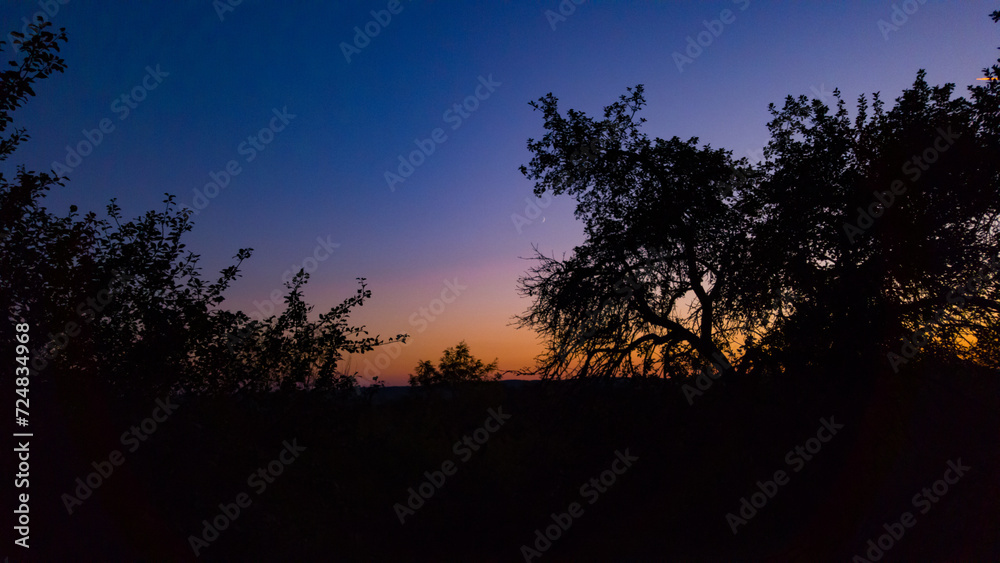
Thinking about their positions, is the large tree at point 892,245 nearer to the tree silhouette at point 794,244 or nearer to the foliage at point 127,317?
the tree silhouette at point 794,244

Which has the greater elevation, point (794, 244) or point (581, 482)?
point (794, 244)

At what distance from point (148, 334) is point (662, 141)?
12.3 meters

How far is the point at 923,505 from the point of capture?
1062cm

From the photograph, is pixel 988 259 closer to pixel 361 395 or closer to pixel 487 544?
pixel 487 544

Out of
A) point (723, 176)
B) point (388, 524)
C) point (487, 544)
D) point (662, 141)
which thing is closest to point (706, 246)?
point (723, 176)

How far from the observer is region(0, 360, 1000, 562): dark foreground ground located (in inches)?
334

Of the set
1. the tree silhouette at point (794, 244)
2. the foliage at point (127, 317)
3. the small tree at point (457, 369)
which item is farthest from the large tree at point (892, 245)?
the small tree at point (457, 369)

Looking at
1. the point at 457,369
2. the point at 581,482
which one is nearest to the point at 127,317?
the point at 581,482

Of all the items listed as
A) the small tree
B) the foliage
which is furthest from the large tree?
the small tree

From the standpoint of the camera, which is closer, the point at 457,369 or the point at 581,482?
the point at 581,482

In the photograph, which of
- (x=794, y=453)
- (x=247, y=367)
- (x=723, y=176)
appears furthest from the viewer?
(x=723, y=176)

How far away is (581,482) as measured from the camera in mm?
12703

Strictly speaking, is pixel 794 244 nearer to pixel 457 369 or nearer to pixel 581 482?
pixel 581 482

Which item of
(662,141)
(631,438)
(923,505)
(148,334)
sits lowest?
(923,505)
